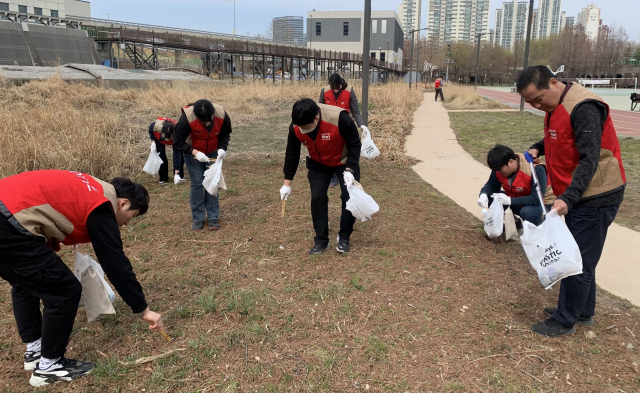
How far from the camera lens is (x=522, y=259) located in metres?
4.21

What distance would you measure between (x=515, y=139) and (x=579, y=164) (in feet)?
31.3

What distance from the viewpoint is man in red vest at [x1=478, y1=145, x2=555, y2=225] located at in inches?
162

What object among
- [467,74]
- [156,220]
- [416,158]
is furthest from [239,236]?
[467,74]

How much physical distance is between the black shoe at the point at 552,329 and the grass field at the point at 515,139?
291cm

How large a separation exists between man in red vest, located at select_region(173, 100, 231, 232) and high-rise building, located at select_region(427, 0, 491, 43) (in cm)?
15061

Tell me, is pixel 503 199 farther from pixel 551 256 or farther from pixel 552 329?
pixel 551 256

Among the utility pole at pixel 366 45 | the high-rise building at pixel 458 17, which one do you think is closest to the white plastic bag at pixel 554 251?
the utility pole at pixel 366 45

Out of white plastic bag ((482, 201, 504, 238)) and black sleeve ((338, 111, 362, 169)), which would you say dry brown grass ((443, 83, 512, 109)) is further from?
black sleeve ((338, 111, 362, 169))

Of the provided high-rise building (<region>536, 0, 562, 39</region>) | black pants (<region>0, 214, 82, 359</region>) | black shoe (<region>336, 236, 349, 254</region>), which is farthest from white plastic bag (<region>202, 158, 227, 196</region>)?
high-rise building (<region>536, 0, 562, 39</region>)

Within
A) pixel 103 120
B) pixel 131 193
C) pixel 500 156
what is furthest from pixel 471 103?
pixel 131 193

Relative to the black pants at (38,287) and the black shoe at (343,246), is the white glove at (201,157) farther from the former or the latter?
the black pants at (38,287)

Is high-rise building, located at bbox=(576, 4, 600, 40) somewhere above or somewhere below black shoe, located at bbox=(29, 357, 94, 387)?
above

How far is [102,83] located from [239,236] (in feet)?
53.8

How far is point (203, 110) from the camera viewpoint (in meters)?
4.52
